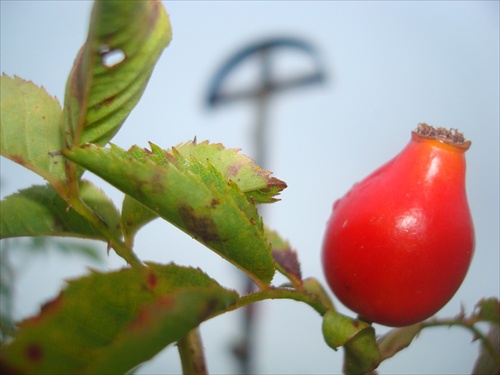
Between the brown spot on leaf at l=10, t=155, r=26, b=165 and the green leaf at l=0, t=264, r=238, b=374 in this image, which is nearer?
the green leaf at l=0, t=264, r=238, b=374

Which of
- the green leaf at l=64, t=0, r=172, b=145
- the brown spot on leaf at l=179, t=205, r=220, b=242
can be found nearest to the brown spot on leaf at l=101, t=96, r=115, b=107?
the green leaf at l=64, t=0, r=172, b=145

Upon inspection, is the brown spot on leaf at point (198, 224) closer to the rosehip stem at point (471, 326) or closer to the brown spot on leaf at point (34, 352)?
the brown spot on leaf at point (34, 352)

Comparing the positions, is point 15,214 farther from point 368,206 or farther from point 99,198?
point 368,206

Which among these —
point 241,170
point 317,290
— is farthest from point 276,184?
point 317,290

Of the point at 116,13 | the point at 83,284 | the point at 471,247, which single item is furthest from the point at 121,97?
the point at 471,247

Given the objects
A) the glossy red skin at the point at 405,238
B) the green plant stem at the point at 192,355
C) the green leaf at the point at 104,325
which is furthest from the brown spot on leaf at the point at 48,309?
the glossy red skin at the point at 405,238

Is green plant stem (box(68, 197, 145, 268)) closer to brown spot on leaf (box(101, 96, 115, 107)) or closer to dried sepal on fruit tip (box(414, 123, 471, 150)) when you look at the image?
brown spot on leaf (box(101, 96, 115, 107))
